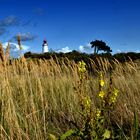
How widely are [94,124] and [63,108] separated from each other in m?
3.39

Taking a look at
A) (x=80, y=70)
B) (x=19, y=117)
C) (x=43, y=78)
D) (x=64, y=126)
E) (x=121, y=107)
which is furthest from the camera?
(x=43, y=78)

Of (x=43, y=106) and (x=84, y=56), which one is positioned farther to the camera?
(x=84, y=56)

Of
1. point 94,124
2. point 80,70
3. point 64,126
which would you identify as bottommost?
point 64,126

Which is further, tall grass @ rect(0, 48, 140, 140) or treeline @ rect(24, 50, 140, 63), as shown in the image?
treeline @ rect(24, 50, 140, 63)

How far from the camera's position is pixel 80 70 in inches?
121

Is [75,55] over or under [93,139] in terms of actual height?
over

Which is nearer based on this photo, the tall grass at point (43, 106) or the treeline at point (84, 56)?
the tall grass at point (43, 106)

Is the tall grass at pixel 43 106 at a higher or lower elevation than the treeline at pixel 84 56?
lower

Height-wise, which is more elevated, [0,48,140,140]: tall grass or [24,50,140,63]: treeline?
[24,50,140,63]: treeline

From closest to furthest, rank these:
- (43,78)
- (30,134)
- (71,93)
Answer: (30,134), (71,93), (43,78)

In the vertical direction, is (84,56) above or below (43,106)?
above

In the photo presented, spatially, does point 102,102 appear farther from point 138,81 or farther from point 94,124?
point 138,81

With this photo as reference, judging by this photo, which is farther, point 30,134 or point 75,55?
point 75,55

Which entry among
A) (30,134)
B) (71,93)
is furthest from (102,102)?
(71,93)
